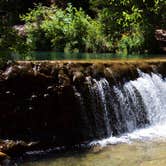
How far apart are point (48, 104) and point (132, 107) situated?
7.94ft

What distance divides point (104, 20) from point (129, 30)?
1354mm

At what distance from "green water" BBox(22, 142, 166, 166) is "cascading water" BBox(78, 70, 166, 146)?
84 cm

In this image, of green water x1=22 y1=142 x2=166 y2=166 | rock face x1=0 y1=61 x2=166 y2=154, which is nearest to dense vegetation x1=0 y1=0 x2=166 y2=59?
rock face x1=0 y1=61 x2=166 y2=154

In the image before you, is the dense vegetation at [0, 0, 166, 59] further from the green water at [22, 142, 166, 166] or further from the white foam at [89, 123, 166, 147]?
the green water at [22, 142, 166, 166]

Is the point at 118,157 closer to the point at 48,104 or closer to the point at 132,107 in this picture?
the point at 48,104

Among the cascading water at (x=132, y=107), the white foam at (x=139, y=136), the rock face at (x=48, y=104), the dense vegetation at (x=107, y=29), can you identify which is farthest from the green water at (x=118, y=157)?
the dense vegetation at (x=107, y=29)

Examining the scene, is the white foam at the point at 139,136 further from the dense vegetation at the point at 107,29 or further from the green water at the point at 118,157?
the dense vegetation at the point at 107,29

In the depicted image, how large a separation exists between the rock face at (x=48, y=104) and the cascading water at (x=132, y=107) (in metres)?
0.11

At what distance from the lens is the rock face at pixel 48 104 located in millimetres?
11383

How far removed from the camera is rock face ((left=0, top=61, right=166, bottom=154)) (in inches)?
448

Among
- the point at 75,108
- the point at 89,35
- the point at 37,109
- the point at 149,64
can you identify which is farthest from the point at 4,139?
the point at 89,35

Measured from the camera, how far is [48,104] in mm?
11750

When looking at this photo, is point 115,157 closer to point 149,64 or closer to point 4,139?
point 4,139

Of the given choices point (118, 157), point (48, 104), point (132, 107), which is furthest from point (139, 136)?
point (48, 104)
